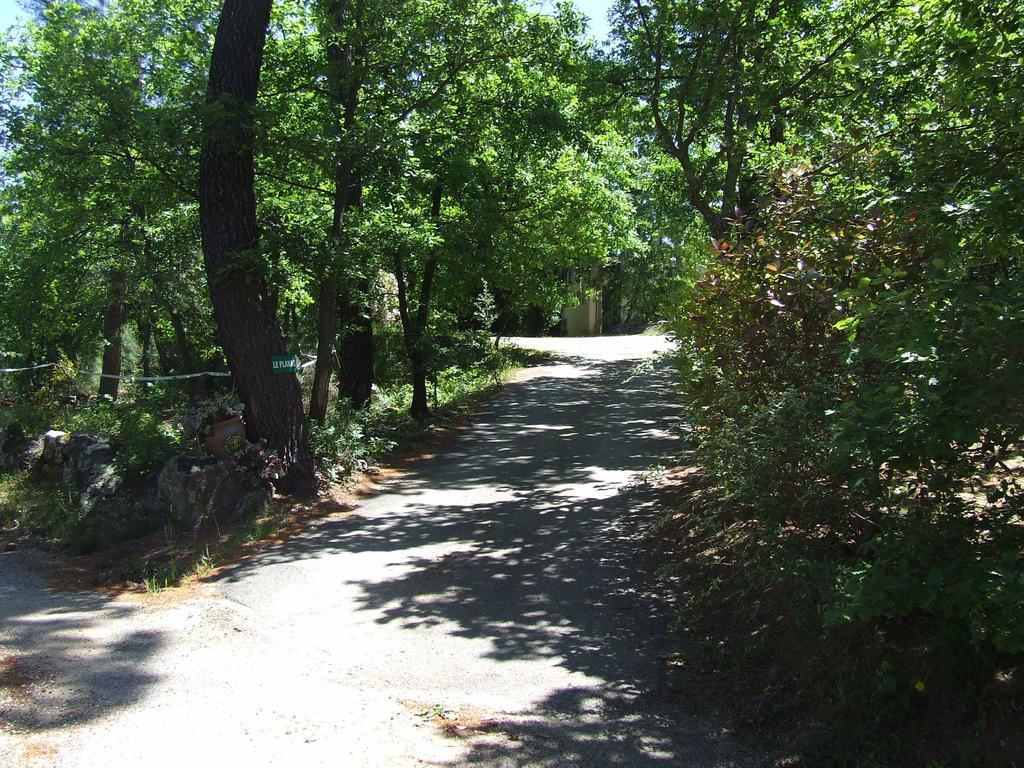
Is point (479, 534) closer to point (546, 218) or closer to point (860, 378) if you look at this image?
point (860, 378)

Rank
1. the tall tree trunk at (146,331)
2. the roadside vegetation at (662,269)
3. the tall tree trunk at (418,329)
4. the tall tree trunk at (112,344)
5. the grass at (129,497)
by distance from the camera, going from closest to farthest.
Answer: the roadside vegetation at (662,269)
the grass at (129,497)
the tall tree trunk at (418,329)
the tall tree trunk at (112,344)
the tall tree trunk at (146,331)

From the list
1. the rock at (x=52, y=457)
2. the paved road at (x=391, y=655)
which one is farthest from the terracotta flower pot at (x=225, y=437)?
the rock at (x=52, y=457)

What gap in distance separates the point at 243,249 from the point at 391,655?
5620 millimetres

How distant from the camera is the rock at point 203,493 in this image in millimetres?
9031

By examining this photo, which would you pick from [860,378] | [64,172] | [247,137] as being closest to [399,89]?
[247,137]

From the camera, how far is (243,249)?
9.41 meters

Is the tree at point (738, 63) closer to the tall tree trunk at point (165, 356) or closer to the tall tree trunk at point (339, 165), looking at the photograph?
the tall tree trunk at point (339, 165)

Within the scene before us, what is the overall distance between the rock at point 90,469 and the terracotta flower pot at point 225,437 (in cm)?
123

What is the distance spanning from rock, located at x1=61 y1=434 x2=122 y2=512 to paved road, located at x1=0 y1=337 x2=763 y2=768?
110 cm

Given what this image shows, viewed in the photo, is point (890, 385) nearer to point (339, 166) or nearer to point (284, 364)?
point (284, 364)

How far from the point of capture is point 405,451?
1315cm

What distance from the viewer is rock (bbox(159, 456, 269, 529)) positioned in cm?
903

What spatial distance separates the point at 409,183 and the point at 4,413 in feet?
30.9

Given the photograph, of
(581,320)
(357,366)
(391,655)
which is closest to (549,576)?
(391,655)
